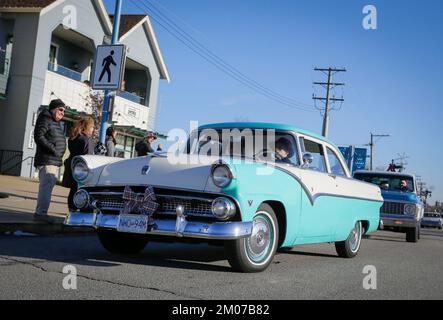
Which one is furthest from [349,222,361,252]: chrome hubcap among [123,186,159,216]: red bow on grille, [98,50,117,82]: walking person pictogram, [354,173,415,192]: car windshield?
[354,173,415,192]: car windshield

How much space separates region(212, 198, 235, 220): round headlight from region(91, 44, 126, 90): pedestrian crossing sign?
219 inches

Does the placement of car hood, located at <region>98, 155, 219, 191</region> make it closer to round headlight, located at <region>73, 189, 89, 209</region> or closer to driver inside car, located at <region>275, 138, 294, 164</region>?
round headlight, located at <region>73, 189, 89, 209</region>

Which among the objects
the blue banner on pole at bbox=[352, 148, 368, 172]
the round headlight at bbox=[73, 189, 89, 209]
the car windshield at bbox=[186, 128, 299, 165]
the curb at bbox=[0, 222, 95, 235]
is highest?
the blue banner on pole at bbox=[352, 148, 368, 172]

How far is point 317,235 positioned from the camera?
271 inches

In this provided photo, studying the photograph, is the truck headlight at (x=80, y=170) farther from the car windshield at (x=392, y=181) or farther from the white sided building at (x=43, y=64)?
the white sided building at (x=43, y=64)

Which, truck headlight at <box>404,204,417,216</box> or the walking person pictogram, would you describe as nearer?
the walking person pictogram

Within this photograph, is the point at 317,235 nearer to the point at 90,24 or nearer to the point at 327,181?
the point at 327,181

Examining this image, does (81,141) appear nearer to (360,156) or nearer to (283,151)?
Answer: (283,151)

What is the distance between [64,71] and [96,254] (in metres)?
20.6

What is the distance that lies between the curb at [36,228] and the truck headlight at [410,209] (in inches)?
350

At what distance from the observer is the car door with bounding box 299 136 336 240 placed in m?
6.48

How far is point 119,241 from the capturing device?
654cm
